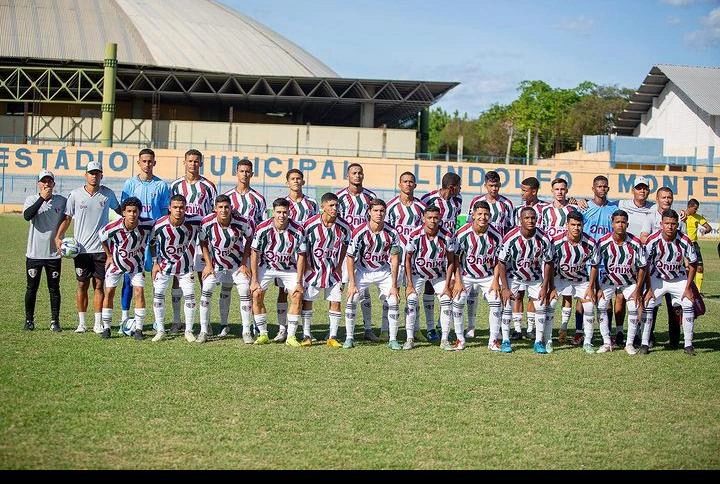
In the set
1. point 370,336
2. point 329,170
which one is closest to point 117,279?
point 370,336

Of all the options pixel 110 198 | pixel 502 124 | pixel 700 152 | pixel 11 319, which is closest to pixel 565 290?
pixel 110 198

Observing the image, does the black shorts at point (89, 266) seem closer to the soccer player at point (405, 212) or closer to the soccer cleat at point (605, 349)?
the soccer player at point (405, 212)

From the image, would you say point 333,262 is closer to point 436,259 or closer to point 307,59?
point 436,259

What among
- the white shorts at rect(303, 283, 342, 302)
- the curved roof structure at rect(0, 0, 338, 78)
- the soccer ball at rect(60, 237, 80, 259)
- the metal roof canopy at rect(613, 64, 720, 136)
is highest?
the curved roof structure at rect(0, 0, 338, 78)

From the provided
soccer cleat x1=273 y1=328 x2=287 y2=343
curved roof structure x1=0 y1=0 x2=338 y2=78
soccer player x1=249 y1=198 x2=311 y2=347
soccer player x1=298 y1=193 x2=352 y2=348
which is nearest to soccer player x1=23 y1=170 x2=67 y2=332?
soccer player x1=249 y1=198 x2=311 y2=347

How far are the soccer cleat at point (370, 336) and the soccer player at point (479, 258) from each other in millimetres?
1161

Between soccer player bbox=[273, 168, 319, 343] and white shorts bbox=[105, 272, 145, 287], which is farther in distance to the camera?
soccer player bbox=[273, 168, 319, 343]

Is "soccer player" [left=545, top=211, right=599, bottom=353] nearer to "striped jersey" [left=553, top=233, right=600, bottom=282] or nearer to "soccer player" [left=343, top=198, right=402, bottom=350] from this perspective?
"striped jersey" [left=553, top=233, right=600, bottom=282]

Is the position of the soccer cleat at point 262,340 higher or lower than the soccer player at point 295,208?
lower

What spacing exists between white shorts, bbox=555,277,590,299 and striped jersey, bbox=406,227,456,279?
60.2 inches

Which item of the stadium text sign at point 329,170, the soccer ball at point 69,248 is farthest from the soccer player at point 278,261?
the stadium text sign at point 329,170

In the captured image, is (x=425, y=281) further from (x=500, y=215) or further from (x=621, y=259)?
(x=621, y=259)

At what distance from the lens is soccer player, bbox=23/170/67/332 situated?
12.1m

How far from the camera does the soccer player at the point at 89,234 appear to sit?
12023mm
